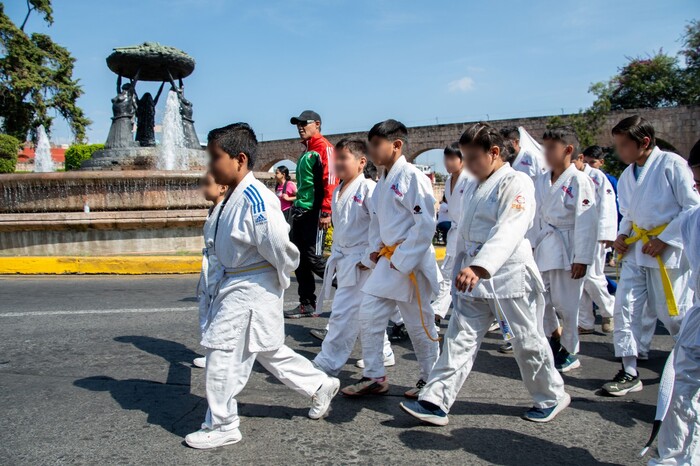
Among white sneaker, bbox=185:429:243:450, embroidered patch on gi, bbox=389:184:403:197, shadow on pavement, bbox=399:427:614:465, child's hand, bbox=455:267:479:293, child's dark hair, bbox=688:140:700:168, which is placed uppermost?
child's dark hair, bbox=688:140:700:168

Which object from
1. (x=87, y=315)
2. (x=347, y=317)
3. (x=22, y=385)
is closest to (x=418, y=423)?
(x=347, y=317)

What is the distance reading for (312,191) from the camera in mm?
5867

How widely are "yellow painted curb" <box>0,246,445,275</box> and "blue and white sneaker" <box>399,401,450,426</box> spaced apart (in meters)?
7.04

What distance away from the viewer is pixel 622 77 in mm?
34812

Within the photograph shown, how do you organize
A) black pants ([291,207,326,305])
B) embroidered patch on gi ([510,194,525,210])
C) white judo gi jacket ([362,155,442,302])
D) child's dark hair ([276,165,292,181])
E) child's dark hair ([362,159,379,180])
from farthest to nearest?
child's dark hair ([276,165,292,181]), child's dark hair ([362,159,379,180]), black pants ([291,207,326,305]), white judo gi jacket ([362,155,442,302]), embroidered patch on gi ([510,194,525,210])

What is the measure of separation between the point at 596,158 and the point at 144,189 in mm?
8013

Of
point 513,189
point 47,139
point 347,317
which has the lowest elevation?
point 347,317

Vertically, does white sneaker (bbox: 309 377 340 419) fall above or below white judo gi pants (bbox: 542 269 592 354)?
below

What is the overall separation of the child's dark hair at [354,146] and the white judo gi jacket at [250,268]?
1.52 metres

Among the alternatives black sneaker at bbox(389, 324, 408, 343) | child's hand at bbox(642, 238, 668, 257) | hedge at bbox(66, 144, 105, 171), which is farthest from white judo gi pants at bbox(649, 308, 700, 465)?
hedge at bbox(66, 144, 105, 171)

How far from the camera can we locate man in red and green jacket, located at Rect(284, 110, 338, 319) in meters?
5.80

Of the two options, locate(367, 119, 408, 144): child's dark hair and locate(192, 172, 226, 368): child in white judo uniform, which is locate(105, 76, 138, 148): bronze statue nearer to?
locate(192, 172, 226, 368): child in white judo uniform

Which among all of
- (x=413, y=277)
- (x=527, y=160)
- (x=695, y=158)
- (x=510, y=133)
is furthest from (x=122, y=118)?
(x=695, y=158)

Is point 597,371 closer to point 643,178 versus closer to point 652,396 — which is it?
point 652,396
